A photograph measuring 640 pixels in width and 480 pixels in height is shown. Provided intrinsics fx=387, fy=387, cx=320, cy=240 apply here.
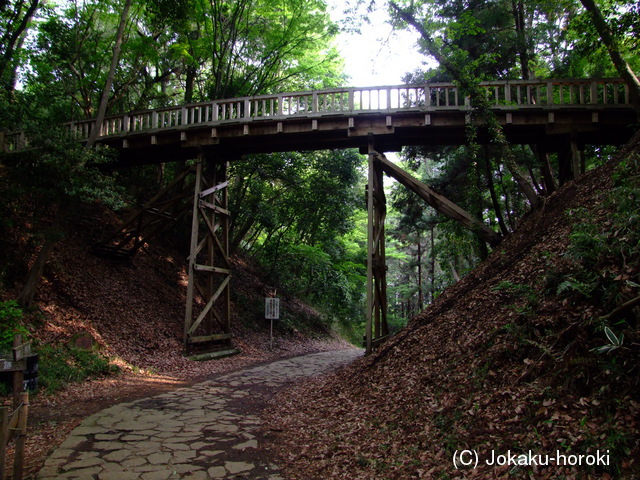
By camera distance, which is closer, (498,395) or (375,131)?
(498,395)

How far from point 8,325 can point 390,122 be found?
9872 millimetres

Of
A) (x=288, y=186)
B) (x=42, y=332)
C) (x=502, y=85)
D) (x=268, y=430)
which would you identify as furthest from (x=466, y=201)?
(x=42, y=332)

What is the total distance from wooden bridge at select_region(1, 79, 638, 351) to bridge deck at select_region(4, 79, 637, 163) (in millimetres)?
28

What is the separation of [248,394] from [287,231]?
12836 mm

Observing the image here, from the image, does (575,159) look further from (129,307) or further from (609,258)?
(129,307)

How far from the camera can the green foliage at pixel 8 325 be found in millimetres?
6836

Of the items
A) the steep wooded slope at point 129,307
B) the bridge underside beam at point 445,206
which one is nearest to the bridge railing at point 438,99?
the bridge underside beam at point 445,206

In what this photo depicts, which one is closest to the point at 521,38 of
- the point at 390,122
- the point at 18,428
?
the point at 390,122

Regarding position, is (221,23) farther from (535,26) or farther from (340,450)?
(340,450)

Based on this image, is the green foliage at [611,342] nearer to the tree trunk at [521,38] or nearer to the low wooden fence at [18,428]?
the low wooden fence at [18,428]

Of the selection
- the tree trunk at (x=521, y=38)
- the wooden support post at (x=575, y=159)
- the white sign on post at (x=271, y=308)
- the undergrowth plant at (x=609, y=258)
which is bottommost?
the white sign on post at (x=271, y=308)

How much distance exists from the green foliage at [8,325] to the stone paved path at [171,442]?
7.61ft

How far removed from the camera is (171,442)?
4.95 meters

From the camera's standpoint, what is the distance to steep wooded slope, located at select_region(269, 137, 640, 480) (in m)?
3.02
